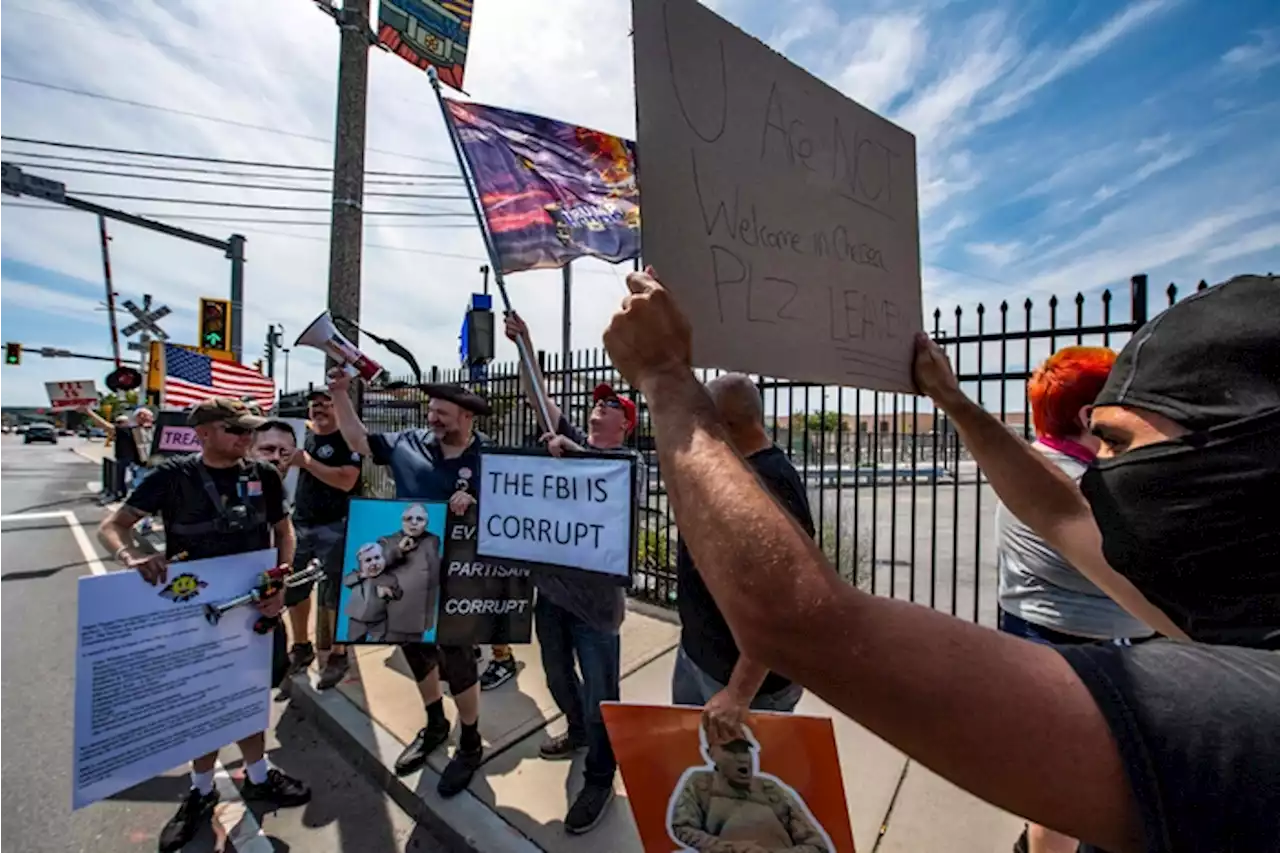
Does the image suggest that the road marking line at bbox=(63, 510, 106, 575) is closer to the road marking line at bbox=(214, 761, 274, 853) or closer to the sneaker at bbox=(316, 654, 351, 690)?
the sneaker at bbox=(316, 654, 351, 690)

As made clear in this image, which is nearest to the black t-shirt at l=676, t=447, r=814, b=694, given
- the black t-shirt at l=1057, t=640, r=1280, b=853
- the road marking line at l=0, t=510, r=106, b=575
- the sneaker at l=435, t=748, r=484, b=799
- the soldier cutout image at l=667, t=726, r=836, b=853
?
the soldier cutout image at l=667, t=726, r=836, b=853

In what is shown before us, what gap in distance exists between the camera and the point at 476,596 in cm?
315

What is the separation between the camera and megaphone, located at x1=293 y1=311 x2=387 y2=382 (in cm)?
357

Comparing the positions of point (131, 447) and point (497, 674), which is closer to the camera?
point (497, 674)

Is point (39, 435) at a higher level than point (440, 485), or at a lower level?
lower

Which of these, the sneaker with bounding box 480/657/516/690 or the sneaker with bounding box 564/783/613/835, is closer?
the sneaker with bounding box 564/783/613/835

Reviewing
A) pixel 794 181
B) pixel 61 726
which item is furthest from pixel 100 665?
pixel 794 181

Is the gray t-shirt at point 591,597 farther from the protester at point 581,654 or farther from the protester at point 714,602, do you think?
the protester at point 714,602

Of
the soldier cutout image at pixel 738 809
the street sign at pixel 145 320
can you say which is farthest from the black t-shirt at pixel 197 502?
the street sign at pixel 145 320

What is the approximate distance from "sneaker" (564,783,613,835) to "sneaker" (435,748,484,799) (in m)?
0.60

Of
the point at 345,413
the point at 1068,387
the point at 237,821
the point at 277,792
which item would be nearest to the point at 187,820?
the point at 237,821

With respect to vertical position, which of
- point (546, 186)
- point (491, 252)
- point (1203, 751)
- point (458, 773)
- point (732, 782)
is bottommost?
point (458, 773)

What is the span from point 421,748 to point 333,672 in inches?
51.9

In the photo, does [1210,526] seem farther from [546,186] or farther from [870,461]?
[870,461]
